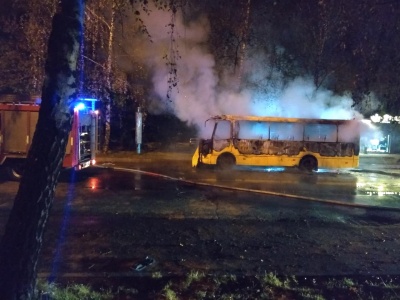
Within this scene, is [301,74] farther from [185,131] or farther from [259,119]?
[185,131]

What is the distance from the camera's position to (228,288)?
4758 millimetres

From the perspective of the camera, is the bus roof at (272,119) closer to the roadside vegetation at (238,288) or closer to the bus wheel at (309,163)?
the bus wheel at (309,163)

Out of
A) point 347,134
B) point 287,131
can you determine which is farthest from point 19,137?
point 347,134

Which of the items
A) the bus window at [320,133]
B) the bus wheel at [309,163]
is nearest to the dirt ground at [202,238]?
the bus wheel at [309,163]

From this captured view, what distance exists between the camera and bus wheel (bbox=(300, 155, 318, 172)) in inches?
667

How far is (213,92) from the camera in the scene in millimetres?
17906

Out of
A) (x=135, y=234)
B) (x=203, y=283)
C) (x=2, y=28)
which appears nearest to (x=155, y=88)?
(x=2, y=28)

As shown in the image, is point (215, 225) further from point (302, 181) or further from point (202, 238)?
point (302, 181)

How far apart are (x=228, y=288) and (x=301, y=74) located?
17682mm

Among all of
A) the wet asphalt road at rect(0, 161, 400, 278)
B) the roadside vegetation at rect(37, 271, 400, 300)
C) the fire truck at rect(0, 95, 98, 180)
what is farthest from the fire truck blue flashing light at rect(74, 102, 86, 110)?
the roadside vegetation at rect(37, 271, 400, 300)

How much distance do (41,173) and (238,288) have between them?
2.47 m

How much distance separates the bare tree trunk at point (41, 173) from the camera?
3.56 metres

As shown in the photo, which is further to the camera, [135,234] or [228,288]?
[135,234]

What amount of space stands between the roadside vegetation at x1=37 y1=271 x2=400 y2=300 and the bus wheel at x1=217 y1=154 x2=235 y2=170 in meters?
11.4
